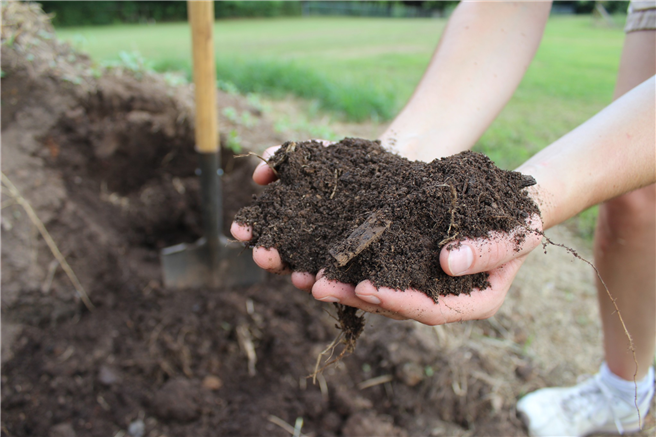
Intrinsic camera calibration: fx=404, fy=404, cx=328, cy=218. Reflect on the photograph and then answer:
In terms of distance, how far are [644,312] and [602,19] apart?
23138mm

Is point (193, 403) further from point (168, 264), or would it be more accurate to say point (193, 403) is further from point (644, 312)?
point (644, 312)

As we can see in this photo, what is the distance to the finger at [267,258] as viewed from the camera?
3.98 feet

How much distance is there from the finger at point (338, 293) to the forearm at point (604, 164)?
0.60 meters

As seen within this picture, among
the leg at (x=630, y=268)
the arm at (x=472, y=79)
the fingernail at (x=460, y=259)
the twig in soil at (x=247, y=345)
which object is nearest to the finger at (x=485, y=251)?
the fingernail at (x=460, y=259)

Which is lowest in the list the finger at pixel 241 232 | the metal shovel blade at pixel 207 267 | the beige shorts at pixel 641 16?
the metal shovel blade at pixel 207 267

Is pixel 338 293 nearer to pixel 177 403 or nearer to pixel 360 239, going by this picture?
pixel 360 239

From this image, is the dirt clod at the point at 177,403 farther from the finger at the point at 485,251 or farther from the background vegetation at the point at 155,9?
the background vegetation at the point at 155,9

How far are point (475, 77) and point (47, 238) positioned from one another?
7.55ft

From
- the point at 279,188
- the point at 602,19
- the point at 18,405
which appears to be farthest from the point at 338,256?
the point at 602,19

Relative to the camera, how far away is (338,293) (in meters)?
1.11

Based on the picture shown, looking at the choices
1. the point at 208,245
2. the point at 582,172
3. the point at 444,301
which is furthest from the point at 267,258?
the point at 208,245

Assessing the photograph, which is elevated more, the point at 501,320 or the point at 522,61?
the point at 522,61

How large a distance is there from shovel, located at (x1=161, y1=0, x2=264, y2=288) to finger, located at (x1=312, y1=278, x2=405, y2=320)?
3.87 ft

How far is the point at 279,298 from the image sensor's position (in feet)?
7.73
